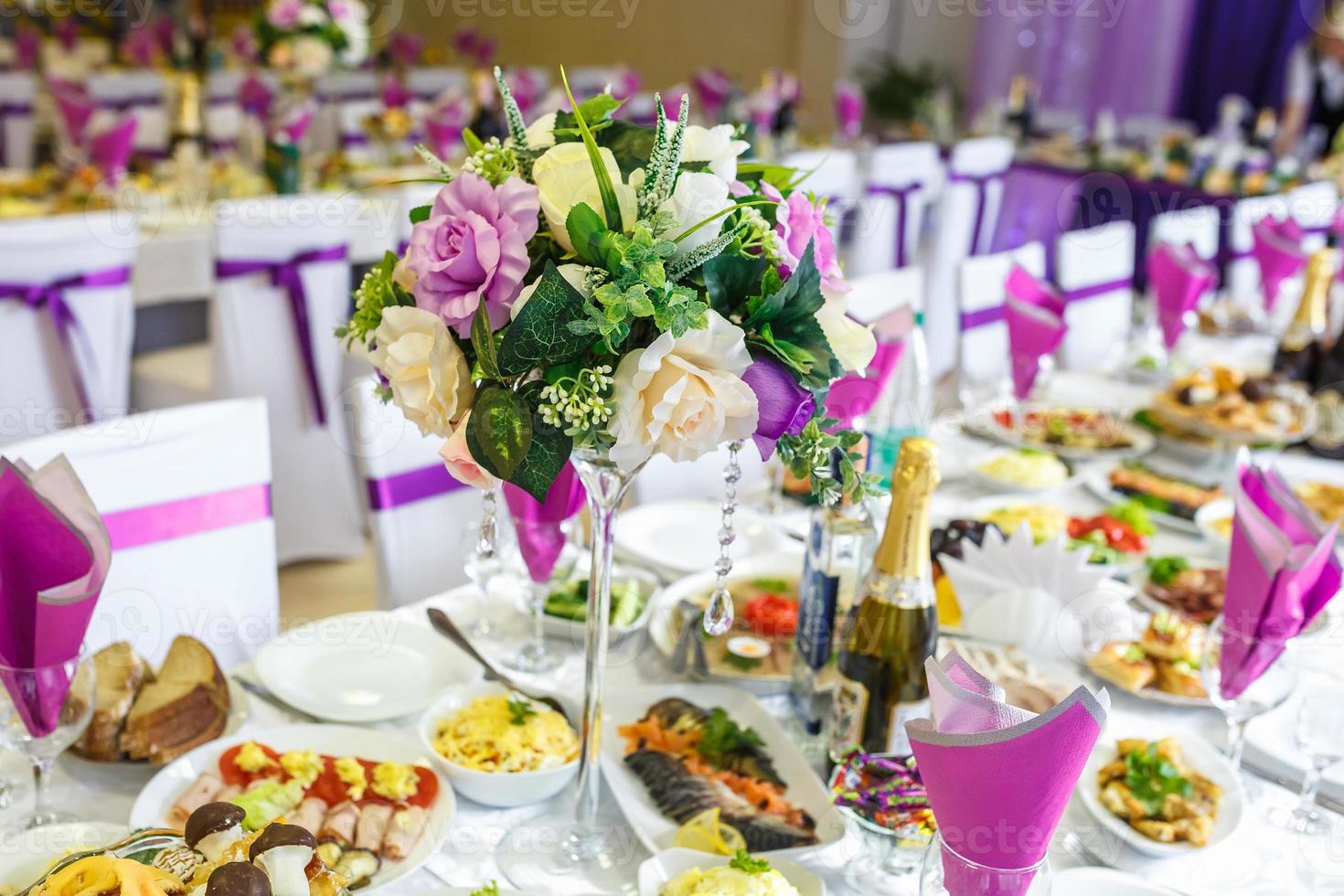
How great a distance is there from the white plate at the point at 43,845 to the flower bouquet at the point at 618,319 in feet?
1.40

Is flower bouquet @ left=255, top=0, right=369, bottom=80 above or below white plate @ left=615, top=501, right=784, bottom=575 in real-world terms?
above

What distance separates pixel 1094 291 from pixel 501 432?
112 inches

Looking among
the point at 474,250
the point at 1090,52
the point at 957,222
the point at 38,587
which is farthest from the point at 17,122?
the point at 1090,52

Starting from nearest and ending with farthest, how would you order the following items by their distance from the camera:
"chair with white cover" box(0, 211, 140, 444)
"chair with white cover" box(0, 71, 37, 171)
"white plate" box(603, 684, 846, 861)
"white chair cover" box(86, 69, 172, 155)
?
1. "white plate" box(603, 684, 846, 861)
2. "chair with white cover" box(0, 211, 140, 444)
3. "chair with white cover" box(0, 71, 37, 171)
4. "white chair cover" box(86, 69, 172, 155)

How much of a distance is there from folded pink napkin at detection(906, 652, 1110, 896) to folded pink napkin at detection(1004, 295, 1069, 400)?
1421 millimetres

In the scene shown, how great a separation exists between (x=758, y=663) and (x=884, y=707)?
0.23 m

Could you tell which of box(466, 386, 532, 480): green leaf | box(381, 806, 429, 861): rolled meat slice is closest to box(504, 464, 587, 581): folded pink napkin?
box(381, 806, 429, 861): rolled meat slice

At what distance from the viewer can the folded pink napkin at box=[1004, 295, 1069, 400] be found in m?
2.19

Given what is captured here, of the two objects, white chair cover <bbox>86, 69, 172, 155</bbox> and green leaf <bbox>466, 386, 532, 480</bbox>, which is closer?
green leaf <bbox>466, 386, 532, 480</bbox>

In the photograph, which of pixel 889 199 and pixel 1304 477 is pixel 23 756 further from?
pixel 889 199

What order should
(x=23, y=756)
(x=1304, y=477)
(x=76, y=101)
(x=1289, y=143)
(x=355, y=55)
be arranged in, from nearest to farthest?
(x=23, y=756)
(x=1304, y=477)
(x=76, y=101)
(x=355, y=55)
(x=1289, y=143)

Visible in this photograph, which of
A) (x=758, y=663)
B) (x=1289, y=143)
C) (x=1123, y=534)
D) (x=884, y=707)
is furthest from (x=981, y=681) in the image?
(x=1289, y=143)

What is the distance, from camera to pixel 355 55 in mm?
4895

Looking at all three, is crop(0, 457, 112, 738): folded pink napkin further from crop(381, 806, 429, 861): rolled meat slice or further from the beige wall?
the beige wall
